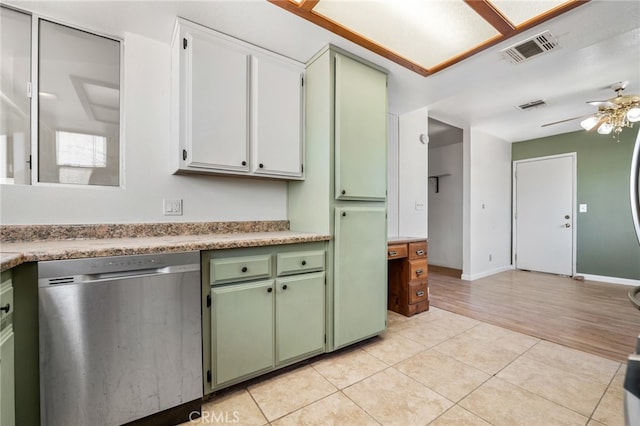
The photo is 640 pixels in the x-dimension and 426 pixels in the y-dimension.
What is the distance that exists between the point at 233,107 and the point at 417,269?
2.36m

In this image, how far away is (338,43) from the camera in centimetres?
194

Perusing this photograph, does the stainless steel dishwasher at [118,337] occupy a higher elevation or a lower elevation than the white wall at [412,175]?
lower

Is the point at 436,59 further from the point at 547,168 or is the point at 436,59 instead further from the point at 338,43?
the point at 547,168

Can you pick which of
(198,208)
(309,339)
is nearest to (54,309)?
(198,208)

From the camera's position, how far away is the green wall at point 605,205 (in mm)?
4012

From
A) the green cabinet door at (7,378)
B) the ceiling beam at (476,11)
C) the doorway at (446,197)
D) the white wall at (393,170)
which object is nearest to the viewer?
the green cabinet door at (7,378)

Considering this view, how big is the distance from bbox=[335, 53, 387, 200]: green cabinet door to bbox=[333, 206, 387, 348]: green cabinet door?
18 centimetres

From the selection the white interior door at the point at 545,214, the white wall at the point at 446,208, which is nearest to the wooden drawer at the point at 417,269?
the white wall at the point at 446,208

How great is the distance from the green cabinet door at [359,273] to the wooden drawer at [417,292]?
0.71 metres

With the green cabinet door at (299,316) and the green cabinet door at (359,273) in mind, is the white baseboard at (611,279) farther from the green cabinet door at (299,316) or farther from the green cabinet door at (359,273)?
the green cabinet door at (299,316)

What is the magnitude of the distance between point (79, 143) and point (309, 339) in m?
1.98

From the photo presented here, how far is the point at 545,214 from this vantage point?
4777mm

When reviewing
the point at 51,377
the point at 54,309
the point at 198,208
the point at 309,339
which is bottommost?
the point at 309,339

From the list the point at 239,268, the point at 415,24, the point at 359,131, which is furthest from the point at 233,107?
the point at 415,24
